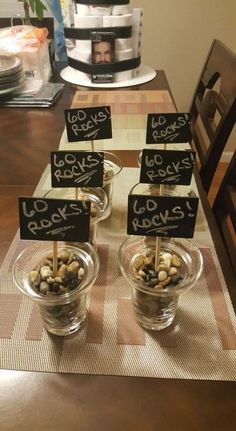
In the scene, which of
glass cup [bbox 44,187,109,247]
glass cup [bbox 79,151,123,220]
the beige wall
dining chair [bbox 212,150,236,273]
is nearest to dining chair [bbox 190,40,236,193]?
dining chair [bbox 212,150,236,273]

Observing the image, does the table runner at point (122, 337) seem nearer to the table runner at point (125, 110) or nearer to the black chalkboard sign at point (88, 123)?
the black chalkboard sign at point (88, 123)

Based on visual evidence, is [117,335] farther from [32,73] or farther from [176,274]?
[32,73]

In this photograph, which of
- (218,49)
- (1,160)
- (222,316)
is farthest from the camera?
(218,49)

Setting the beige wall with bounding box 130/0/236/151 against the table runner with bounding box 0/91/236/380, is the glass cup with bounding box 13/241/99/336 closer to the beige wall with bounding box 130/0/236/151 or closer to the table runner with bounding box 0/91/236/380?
the table runner with bounding box 0/91/236/380

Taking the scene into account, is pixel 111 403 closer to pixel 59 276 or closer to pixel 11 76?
pixel 59 276

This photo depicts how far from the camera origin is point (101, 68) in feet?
4.95

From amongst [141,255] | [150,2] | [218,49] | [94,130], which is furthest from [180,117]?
[150,2]

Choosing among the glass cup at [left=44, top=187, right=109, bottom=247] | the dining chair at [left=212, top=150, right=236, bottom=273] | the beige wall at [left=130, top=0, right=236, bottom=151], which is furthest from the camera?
the beige wall at [left=130, top=0, right=236, bottom=151]

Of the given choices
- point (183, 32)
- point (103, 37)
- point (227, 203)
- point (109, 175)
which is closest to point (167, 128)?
point (109, 175)

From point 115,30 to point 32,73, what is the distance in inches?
14.6

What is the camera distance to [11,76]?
4.50 feet

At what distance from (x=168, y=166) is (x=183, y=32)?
182cm

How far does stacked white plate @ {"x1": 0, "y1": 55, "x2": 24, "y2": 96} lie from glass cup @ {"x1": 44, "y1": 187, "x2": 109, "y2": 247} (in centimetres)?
71

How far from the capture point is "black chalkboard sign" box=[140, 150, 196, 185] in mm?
644
